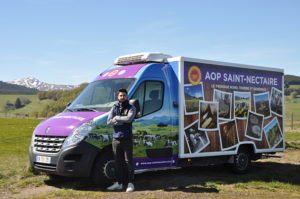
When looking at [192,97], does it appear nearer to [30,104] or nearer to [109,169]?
[109,169]

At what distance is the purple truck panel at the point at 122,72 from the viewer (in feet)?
29.8

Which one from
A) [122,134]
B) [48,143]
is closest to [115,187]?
[122,134]

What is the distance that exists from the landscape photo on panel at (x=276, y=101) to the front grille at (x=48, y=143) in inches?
266

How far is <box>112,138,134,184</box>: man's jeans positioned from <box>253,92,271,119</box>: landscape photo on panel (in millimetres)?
4923

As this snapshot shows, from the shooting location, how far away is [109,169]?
8.12 m

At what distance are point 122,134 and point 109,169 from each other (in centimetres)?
89

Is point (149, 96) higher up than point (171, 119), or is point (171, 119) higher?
point (149, 96)

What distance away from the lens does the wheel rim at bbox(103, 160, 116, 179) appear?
8055mm

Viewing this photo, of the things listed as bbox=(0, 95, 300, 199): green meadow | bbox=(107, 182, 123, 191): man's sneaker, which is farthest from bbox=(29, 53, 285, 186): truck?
bbox=(0, 95, 300, 199): green meadow

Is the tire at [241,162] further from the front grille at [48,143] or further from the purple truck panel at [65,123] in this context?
the front grille at [48,143]

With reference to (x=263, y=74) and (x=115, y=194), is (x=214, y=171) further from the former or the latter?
(x=115, y=194)

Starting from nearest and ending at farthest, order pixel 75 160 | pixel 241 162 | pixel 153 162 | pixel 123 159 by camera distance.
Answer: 1. pixel 75 160
2. pixel 123 159
3. pixel 153 162
4. pixel 241 162

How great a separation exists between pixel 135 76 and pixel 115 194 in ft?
8.90

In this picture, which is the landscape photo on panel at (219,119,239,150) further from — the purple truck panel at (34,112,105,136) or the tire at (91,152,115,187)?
the purple truck panel at (34,112,105,136)
